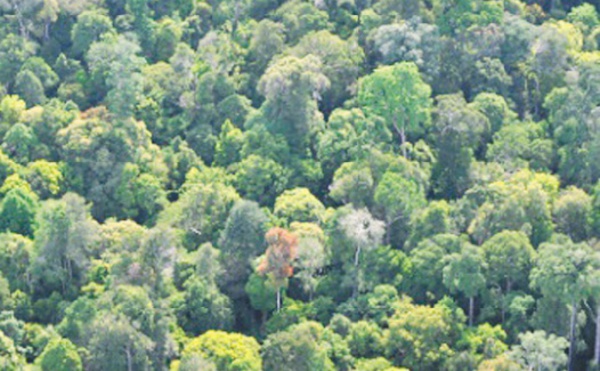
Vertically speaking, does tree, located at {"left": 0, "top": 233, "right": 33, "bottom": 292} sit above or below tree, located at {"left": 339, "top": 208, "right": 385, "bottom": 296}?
below

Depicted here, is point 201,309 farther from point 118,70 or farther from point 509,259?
point 118,70

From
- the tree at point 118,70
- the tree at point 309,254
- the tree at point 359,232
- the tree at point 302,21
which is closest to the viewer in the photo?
the tree at point 309,254

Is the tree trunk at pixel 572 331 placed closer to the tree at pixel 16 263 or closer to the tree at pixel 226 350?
the tree at pixel 226 350

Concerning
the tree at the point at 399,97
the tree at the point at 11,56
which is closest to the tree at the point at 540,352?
the tree at the point at 399,97

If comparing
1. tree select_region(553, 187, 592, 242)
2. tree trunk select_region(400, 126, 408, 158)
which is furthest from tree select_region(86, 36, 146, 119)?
tree select_region(553, 187, 592, 242)

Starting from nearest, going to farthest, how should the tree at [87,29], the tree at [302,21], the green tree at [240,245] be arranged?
the green tree at [240,245] → the tree at [302,21] → the tree at [87,29]

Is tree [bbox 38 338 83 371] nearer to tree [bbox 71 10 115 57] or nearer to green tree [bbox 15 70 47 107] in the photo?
green tree [bbox 15 70 47 107]
